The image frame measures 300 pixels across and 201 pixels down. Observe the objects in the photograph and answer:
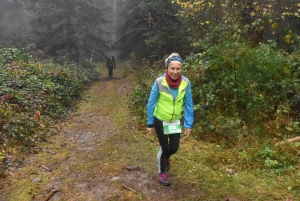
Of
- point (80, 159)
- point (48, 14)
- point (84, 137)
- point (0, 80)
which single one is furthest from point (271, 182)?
point (48, 14)

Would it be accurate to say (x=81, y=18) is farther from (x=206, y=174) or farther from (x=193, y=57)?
(x=206, y=174)

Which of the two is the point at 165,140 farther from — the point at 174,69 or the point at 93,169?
the point at 93,169

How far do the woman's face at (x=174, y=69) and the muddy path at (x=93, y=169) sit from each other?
1.81 metres

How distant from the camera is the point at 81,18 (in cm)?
2428

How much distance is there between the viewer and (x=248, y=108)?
6637mm

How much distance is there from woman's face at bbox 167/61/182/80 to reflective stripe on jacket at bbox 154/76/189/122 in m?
0.17

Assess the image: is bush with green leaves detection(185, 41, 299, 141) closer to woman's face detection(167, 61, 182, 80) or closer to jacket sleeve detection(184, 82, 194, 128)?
jacket sleeve detection(184, 82, 194, 128)

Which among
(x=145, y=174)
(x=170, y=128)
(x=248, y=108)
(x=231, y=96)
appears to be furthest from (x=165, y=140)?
(x=231, y=96)

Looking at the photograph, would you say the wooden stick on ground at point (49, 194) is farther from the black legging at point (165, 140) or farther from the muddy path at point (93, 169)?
the black legging at point (165, 140)

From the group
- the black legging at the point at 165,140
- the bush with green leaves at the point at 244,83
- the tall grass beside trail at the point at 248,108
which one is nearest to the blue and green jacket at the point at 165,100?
the black legging at the point at 165,140

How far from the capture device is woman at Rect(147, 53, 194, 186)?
4.02 meters

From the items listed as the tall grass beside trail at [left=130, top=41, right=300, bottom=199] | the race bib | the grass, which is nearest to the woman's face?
the race bib

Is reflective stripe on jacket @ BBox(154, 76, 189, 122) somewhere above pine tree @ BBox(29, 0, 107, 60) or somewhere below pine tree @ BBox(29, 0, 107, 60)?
below

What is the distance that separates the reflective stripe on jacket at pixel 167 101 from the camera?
4.09 m
